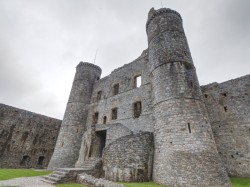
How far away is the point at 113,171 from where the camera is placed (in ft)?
31.0

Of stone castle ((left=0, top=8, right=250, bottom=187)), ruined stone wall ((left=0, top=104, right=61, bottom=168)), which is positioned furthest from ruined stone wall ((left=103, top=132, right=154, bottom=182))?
ruined stone wall ((left=0, top=104, right=61, bottom=168))

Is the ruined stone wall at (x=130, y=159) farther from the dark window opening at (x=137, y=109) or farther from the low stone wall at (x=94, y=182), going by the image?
the dark window opening at (x=137, y=109)

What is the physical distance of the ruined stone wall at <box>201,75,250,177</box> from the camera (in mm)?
10516

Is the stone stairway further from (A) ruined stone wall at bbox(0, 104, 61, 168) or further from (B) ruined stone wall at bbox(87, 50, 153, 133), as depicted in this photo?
(A) ruined stone wall at bbox(0, 104, 61, 168)

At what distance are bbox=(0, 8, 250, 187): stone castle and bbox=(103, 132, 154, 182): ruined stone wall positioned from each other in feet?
0.16

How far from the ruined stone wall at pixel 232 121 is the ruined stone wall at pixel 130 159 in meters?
5.35

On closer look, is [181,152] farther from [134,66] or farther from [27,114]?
[27,114]

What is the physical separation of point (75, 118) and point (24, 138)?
7.19 meters

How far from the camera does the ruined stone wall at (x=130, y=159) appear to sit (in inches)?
353

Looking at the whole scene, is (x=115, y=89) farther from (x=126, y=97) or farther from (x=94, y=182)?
(x=94, y=182)

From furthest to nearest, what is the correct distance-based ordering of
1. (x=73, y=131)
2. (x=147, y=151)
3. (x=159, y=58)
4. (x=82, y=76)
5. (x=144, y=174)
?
(x=82, y=76) → (x=73, y=131) → (x=159, y=58) → (x=147, y=151) → (x=144, y=174)

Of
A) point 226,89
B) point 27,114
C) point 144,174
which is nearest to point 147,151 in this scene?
point 144,174

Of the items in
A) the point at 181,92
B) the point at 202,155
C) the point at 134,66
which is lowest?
the point at 202,155

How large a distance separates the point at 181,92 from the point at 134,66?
752 centimetres
